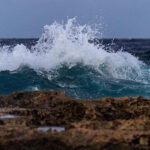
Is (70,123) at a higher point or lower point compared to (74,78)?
higher

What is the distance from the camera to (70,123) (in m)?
3.09

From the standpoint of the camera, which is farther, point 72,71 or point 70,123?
point 72,71

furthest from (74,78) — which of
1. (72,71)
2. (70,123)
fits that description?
(70,123)

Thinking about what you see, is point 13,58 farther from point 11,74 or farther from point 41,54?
point 11,74

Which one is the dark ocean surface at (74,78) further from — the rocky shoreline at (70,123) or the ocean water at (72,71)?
the rocky shoreline at (70,123)

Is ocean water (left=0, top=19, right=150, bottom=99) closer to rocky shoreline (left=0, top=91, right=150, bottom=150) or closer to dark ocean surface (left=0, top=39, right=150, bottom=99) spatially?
dark ocean surface (left=0, top=39, right=150, bottom=99)

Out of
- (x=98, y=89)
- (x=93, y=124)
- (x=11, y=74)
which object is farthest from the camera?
(x=11, y=74)

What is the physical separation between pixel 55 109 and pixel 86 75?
6.95 meters

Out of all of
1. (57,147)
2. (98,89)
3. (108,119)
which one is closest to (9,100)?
(108,119)

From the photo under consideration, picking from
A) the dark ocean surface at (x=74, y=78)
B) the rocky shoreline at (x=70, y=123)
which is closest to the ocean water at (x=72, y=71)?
the dark ocean surface at (x=74, y=78)

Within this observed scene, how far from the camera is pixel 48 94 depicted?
415 cm

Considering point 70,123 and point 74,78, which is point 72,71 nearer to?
point 74,78

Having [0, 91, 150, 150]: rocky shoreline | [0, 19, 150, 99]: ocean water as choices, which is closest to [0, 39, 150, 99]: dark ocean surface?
[0, 19, 150, 99]: ocean water

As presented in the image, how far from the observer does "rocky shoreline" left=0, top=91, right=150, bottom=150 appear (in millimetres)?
2631
